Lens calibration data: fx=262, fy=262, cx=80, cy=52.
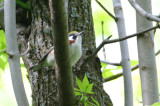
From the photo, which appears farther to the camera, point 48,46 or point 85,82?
point 48,46

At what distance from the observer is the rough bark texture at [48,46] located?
1.90 m

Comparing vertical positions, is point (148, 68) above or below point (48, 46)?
below

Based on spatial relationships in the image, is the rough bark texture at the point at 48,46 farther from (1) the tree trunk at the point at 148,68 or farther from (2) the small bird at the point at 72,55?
(1) the tree trunk at the point at 148,68

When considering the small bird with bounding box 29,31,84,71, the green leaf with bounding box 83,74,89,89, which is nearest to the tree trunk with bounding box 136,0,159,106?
the small bird with bounding box 29,31,84,71

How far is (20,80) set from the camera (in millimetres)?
1429

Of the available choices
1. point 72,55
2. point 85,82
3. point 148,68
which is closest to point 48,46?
point 72,55

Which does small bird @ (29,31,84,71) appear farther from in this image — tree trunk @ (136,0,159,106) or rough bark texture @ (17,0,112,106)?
tree trunk @ (136,0,159,106)

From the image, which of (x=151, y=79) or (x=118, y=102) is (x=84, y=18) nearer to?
(x=151, y=79)

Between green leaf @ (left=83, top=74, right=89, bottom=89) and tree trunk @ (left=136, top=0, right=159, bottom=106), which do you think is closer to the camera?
green leaf @ (left=83, top=74, right=89, bottom=89)

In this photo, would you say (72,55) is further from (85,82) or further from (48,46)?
(85,82)

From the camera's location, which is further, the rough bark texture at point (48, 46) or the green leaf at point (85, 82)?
the rough bark texture at point (48, 46)

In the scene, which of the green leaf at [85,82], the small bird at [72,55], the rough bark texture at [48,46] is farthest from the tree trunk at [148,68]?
the green leaf at [85,82]

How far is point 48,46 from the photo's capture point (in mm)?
1982

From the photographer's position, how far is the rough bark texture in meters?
1.90
